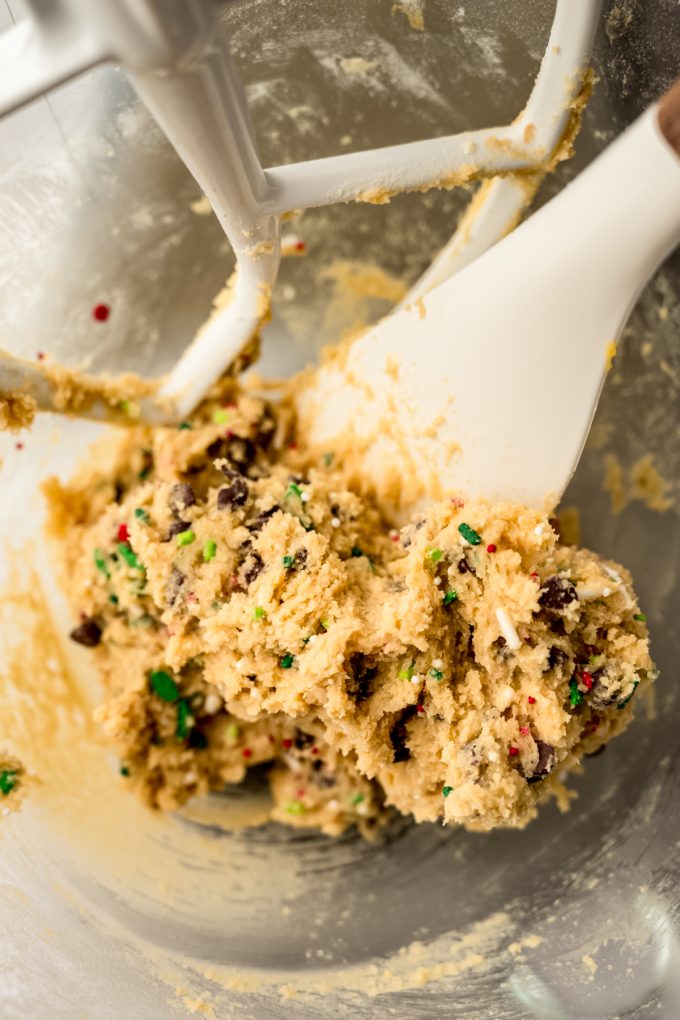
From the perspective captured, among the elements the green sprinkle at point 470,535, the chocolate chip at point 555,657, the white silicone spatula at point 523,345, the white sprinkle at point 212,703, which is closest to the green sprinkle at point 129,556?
the white sprinkle at point 212,703

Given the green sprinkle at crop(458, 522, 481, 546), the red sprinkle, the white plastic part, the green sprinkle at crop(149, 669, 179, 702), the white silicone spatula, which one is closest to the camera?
the white plastic part

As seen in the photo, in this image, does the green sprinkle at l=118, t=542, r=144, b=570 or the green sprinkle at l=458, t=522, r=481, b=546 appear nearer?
the green sprinkle at l=458, t=522, r=481, b=546

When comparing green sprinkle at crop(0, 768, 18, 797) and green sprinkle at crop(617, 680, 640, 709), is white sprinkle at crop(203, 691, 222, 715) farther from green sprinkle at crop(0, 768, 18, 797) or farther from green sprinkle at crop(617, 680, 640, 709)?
green sprinkle at crop(617, 680, 640, 709)

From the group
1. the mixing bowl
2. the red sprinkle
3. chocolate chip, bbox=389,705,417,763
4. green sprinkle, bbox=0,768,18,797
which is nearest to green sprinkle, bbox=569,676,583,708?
chocolate chip, bbox=389,705,417,763

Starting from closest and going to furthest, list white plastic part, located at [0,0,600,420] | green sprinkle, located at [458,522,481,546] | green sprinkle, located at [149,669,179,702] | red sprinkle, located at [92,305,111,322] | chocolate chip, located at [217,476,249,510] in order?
1. white plastic part, located at [0,0,600,420]
2. green sprinkle, located at [458,522,481,546]
3. chocolate chip, located at [217,476,249,510]
4. green sprinkle, located at [149,669,179,702]
5. red sprinkle, located at [92,305,111,322]

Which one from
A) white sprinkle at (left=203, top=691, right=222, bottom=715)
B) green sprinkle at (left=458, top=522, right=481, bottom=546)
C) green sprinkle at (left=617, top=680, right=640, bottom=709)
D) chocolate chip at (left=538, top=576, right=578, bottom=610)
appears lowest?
green sprinkle at (left=617, top=680, right=640, bottom=709)

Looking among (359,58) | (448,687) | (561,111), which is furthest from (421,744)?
(359,58)

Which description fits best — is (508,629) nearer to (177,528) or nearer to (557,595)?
(557,595)
